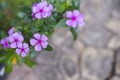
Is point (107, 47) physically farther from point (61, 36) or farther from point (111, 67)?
point (61, 36)

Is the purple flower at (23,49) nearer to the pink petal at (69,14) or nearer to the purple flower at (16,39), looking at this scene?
the purple flower at (16,39)

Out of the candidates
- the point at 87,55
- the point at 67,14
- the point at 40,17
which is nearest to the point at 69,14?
the point at 67,14

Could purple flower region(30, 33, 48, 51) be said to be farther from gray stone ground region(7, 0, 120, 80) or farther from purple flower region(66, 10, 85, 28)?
→ gray stone ground region(7, 0, 120, 80)

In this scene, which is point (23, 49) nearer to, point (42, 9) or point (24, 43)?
point (24, 43)

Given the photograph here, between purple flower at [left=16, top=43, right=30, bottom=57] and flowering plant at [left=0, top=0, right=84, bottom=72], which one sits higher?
flowering plant at [left=0, top=0, right=84, bottom=72]

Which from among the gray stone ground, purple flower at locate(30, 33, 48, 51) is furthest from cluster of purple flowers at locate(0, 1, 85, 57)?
the gray stone ground

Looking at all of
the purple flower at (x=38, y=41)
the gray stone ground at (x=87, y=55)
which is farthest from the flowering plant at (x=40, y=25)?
the gray stone ground at (x=87, y=55)
